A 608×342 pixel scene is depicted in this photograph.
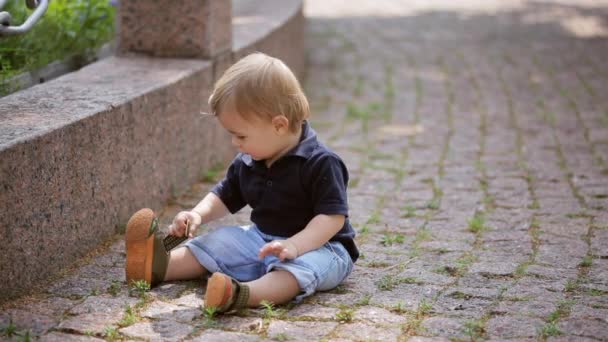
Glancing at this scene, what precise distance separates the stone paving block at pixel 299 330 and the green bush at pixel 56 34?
1.88 meters

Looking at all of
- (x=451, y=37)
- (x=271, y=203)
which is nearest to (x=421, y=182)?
(x=271, y=203)

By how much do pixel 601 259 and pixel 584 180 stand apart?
140cm

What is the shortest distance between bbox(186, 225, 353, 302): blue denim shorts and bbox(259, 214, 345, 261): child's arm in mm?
48

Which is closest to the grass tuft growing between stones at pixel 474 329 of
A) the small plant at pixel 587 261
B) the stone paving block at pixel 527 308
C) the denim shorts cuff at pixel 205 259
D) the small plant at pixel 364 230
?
the stone paving block at pixel 527 308

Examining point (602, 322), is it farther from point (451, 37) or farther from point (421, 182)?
point (451, 37)

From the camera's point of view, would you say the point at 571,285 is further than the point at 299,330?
Yes

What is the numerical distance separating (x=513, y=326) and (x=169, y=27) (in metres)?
2.69

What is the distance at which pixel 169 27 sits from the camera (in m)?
4.78

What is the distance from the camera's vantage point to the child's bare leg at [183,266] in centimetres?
327

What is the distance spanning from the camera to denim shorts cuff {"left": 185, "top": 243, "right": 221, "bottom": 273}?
3.26 m

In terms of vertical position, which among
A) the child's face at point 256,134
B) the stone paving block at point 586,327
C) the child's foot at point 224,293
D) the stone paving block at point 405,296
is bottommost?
the stone paving block at point 405,296

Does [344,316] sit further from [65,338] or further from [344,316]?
[65,338]

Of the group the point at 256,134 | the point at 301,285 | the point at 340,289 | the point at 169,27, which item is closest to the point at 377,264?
the point at 340,289

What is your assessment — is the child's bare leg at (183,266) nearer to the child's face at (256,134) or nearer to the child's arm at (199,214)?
the child's arm at (199,214)
